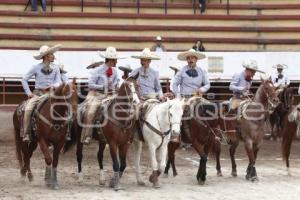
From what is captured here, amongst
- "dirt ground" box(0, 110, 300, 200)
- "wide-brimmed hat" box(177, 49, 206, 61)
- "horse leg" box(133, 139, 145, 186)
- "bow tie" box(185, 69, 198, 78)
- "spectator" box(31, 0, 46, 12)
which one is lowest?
"dirt ground" box(0, 110, 300, 200)

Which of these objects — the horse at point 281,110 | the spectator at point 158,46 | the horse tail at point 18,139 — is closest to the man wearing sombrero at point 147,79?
the horse tail at point 18,139

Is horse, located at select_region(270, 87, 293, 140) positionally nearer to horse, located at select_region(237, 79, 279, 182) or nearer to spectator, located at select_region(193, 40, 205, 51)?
spectator, located at select_region(193, 40, 205, 51)

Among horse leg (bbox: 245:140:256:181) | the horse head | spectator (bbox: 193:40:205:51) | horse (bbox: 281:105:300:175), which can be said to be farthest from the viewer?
spectator (bbox: 193:40:205:51)

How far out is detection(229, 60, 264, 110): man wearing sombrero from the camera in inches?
540

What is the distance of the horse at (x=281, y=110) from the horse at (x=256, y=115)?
496cm

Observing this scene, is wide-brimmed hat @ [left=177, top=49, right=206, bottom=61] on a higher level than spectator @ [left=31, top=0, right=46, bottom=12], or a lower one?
lower

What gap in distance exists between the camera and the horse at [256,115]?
12945 millimetres

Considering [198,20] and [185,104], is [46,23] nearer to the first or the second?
[198,20]

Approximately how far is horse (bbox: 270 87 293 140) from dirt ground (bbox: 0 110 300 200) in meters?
1.76

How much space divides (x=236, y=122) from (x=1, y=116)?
9.08m

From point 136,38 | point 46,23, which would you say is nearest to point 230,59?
point 136,38

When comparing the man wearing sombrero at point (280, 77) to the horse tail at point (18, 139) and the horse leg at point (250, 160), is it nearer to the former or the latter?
the horse leg at point (250, 160)

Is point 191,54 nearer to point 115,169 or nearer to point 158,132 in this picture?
point 158,132

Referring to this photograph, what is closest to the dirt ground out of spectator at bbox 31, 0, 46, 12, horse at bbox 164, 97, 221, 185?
horse at bbox 164, 97, 221, 185
